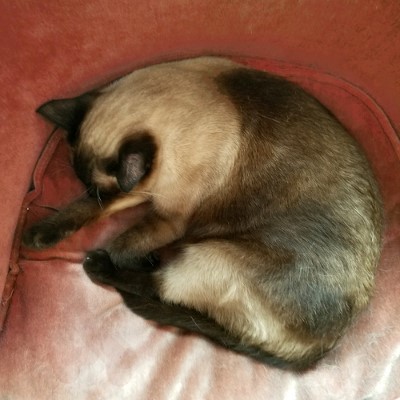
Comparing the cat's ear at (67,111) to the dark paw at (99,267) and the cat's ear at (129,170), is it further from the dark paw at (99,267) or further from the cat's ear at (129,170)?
the dark paw at (99,267)

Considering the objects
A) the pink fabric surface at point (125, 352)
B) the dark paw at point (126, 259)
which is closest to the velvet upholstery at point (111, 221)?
the pink fabric surface at point (125, 352)

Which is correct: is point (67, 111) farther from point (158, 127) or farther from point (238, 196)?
point (238, 196)

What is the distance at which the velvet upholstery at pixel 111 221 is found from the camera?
5.13 feet

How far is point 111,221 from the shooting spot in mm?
1837

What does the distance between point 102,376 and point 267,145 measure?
2.92ft

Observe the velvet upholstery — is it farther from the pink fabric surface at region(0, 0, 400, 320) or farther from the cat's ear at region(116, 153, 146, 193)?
the cat's ear at region(116, 153, 146, 193)

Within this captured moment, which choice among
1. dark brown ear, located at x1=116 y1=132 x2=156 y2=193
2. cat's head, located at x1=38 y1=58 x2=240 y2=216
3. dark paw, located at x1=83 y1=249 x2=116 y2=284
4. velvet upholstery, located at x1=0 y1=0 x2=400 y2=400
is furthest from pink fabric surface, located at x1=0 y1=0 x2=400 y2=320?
dark brown ear, located at x1=116 y1=132 x2=156 y2=193

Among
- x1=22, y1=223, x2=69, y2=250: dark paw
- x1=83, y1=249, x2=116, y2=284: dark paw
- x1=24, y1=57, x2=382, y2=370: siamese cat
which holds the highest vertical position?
x1=24, y1=57, x2=382, y2=370: siamese cat

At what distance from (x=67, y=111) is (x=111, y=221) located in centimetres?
45

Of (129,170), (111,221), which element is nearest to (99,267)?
(111,221)

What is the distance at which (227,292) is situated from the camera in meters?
1.54

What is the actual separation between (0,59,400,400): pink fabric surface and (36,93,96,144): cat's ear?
180 millimetres

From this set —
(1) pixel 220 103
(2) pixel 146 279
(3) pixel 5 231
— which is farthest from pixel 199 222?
(3) pixel 5 231

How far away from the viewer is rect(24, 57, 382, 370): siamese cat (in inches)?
58.4
